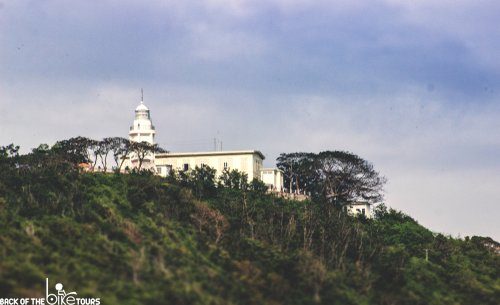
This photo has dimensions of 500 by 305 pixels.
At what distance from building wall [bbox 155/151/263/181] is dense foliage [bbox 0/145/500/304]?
844 inches

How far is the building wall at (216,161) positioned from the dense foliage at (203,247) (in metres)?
21.4

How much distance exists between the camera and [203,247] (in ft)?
158

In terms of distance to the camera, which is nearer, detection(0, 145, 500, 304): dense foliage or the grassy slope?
the grassy slope

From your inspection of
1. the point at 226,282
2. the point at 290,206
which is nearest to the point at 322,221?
the point at 290,206

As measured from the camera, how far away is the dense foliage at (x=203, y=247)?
3809cm

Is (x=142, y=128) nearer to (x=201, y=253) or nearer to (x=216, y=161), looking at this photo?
(x=216, y=161)

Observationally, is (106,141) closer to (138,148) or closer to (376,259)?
(138,148)

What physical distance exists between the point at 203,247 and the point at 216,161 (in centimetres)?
4451

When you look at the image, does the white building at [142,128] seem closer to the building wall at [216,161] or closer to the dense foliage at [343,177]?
the building wall at [216,161]

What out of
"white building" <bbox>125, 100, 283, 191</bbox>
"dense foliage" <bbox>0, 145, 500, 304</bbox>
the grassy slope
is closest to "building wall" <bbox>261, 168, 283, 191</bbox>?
"white building" <bbox>125, 100, 283, 191</bbox>

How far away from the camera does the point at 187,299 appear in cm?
→ 3609

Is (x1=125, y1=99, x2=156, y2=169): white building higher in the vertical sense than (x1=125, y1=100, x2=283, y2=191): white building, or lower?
higher

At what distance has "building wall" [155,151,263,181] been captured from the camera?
91812 millimetres

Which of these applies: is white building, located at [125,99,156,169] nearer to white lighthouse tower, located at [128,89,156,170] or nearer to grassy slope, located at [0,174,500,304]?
white lighthouse tower, located at [128,89,156,170]
